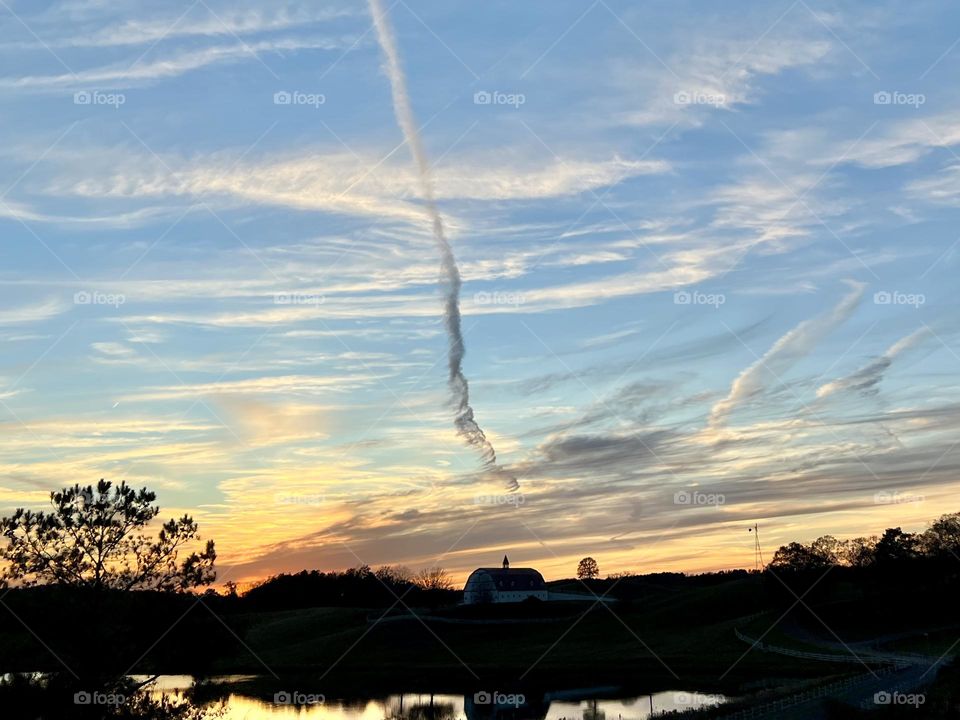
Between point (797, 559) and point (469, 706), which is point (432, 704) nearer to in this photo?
point (469, 706)

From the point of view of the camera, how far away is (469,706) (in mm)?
73500

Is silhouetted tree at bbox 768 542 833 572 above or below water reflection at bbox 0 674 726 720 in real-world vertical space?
above

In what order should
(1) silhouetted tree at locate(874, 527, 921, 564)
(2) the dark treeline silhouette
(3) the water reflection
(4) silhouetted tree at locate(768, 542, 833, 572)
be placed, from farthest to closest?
1. (4) silhouetted tree at locate(768, 542, 833, 572)
2. (1) silhouetted tree at locate(874, 527, 921, 564)
3. (2) the dark treeline silhouette
4. (3) the water reflection

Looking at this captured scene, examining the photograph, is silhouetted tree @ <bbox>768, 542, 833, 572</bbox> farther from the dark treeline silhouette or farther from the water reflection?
the water reflection

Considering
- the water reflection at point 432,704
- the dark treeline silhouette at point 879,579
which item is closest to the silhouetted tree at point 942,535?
the dark treeline silhouette at point 879,579

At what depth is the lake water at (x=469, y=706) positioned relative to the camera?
67125 millimetres

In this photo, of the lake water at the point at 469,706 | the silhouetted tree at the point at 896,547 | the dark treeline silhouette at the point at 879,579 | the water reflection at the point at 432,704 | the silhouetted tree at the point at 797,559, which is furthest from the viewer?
the silhouetted tree at the point at 797,559

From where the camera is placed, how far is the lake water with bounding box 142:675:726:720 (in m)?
67.1

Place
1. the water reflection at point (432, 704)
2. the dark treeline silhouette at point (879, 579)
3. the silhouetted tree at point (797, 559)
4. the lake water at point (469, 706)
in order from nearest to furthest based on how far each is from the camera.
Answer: the water reflection at point (432, 704) < the lake water at point (469, 706) < the dark treeline silhouette at point (879, 579) < the silhouetted tree at point (797, 559)

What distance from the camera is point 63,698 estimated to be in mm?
38312

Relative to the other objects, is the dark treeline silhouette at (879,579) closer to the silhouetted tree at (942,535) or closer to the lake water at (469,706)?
the silhouetted tree at (942,535)

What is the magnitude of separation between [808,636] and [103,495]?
3859 inches

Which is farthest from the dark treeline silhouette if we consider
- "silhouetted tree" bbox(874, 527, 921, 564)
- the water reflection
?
the water reflection

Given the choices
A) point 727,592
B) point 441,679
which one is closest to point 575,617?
point 727,592
